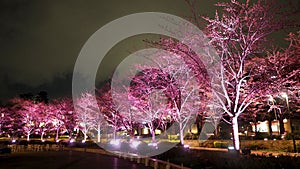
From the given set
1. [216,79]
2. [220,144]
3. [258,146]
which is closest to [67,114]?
[220,144]

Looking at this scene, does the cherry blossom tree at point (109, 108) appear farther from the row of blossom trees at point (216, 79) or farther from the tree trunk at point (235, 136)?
the tree trunk at point (235, 136)

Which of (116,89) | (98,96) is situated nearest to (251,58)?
(116,89)

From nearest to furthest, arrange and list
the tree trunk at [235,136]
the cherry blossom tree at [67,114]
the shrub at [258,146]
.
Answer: the tree trunk at [235,136], the shrub at [258,146], the cherry blossom tree at [67,114]

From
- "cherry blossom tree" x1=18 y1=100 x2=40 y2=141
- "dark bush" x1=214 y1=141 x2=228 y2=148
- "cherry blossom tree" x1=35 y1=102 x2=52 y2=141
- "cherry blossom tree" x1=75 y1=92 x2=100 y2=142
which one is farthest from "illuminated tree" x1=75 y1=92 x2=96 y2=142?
"dark bush" x1=214 y1=141 x2=228 y2=148

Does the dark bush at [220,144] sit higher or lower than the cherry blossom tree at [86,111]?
lower

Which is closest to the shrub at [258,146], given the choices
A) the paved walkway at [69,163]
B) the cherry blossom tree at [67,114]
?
the paved walkway at [69,163]

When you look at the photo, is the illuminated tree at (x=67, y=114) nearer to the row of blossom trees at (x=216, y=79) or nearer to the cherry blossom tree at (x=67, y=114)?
the cherry blossom tree at (x=67, y=114)

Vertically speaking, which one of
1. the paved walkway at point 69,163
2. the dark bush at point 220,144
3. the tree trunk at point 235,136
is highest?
the tree trunk at point 235,136

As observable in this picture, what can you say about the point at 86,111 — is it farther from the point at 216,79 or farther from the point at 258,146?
the point at 216,79

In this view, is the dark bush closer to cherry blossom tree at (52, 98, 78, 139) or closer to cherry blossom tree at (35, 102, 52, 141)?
cherry blossom tree at (52, 98, 78, 139)

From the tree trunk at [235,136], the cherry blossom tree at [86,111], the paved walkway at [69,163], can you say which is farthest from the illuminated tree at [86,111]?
the tree trunk at [235,136]

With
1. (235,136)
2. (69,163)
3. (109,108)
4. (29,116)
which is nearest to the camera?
(235,136)

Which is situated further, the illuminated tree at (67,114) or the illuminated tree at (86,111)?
the illuminated tree at (67,114)

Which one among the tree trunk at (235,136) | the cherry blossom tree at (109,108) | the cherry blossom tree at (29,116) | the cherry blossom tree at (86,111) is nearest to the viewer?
the tree trunk at (235,136)
